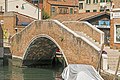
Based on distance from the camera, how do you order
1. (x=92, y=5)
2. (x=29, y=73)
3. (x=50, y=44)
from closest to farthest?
1. (x=29, y=73)
2. (x=50, y=44)
3. (x=92, y=5)

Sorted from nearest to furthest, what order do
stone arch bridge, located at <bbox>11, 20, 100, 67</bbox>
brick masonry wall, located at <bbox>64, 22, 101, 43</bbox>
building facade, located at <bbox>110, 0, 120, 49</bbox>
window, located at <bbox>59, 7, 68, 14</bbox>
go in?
stone arch bridge, located at <bbox>11, 20, 100, 67</bbox>
building facade, located at <bbox>110, 0, 120, 49</bbox>
brick masonry wall, located at <bbox>64, 22, 101, 43</bbox>
window, located at <bbox>59, 7, 68, 14</bbox>

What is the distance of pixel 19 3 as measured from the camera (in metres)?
37.9

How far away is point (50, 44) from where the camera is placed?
23797 mm

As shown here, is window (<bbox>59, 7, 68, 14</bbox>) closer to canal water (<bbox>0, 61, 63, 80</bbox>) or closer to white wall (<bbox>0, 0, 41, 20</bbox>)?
white wall (<bbox>0, 0, 41, 20</bbox>)

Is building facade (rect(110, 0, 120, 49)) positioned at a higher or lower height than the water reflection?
higher

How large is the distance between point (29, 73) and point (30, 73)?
6cm

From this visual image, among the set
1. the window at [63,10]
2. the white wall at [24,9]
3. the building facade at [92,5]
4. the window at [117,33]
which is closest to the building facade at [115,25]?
A: the window at [117,33]

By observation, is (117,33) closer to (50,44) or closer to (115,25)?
(115,25)

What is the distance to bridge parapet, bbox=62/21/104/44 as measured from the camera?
1721 centimetres

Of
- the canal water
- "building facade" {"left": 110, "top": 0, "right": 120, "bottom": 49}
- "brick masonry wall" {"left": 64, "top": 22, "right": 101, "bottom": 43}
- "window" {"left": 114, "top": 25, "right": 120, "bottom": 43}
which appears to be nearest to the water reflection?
the canal water

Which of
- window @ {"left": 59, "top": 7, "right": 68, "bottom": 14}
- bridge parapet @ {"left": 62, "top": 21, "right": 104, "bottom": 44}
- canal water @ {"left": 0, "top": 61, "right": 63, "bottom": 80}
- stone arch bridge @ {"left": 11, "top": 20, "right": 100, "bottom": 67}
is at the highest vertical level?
window @ {"left": 59, "top": 7, "right": 68, "bottom": 14}

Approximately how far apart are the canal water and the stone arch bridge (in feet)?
3.25

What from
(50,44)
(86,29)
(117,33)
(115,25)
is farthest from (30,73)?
(115,25)

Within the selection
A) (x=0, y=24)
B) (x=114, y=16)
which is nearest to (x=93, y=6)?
(x=0, y=24)
